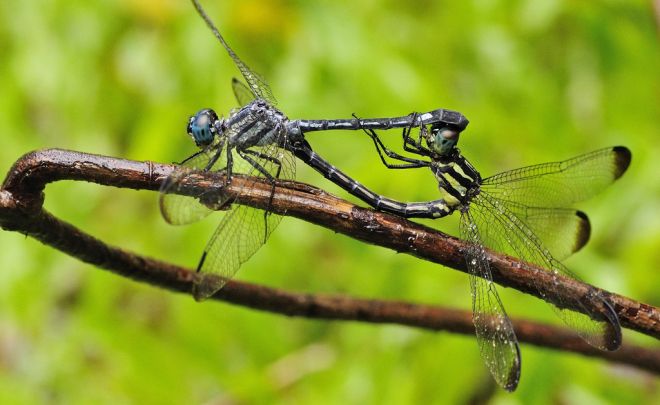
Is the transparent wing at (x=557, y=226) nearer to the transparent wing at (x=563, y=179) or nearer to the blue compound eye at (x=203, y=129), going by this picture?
the transparent wing at (x=563, y=179)

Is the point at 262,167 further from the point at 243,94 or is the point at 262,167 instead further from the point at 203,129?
the point at 243,94

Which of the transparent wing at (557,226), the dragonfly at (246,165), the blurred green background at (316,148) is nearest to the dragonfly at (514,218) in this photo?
the transparent wing at (557,226)

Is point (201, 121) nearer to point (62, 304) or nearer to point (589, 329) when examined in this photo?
point (589, 329)

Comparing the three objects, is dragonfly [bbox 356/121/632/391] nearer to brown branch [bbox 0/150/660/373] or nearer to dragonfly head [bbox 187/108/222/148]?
brown branch [bbox 0/150/660/373]

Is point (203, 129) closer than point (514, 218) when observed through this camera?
Yes

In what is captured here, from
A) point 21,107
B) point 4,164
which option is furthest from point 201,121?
point 21,107

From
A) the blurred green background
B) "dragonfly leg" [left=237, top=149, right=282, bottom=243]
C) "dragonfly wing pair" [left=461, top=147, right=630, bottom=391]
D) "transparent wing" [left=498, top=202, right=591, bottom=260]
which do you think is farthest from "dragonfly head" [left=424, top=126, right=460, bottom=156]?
the blurred green background

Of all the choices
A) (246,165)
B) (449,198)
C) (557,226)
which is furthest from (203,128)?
(557,226)

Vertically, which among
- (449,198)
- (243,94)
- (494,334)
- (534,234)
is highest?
(243,94)
